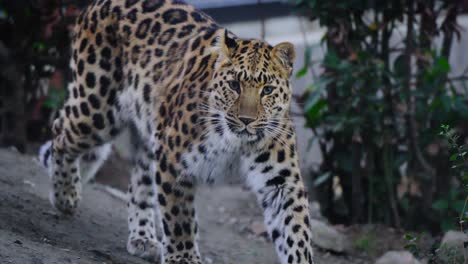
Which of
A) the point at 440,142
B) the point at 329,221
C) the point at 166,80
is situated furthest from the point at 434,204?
the point at 166,80

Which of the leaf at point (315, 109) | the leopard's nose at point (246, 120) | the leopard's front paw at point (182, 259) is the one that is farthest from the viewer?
the leaf at point (315, 109)

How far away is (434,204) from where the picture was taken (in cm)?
815

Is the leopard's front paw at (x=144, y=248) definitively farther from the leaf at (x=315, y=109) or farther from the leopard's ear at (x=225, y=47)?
the leaf at (x=315, y=109)

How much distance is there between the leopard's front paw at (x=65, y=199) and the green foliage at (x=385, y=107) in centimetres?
216

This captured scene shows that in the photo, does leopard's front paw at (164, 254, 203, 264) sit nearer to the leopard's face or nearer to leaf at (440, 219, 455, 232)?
the leopard's face

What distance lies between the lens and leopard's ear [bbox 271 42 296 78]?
5.93 metres

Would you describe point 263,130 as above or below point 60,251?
above

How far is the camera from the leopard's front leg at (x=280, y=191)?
584 cm

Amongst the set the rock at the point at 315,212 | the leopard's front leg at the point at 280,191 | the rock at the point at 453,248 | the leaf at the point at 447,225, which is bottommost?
the rock at the point at 315,212

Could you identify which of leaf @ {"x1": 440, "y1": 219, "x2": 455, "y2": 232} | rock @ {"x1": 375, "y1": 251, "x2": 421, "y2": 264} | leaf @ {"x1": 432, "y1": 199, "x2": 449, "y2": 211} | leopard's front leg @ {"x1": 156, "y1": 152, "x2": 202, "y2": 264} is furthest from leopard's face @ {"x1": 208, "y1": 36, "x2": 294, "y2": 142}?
leaf @ {"x1": 440, "y1": 219, "x2": 455, "y2": 232}

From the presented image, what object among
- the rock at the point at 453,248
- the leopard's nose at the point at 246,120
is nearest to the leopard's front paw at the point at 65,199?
the leopard's nose at the point at 246,120

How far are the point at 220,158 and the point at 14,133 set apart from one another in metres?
4.50

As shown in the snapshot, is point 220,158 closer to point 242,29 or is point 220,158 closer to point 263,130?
point 263,130

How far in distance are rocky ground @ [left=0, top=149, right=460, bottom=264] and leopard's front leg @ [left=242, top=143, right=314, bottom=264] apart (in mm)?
1197
